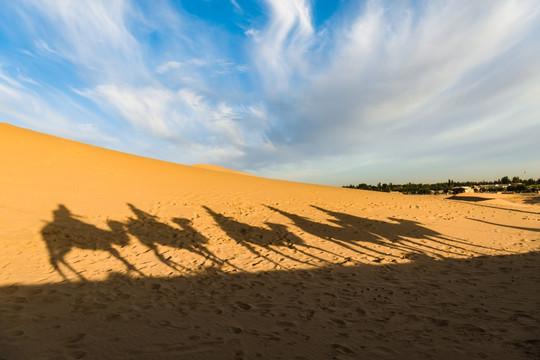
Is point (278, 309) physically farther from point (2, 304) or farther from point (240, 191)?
point (240, 191)

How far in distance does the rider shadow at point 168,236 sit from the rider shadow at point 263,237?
1732mm

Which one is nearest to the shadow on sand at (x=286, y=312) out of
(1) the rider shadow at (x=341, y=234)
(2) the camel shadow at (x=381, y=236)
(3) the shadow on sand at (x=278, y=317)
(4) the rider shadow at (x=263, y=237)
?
(3) the shadow on sand at (x=278, y=317)

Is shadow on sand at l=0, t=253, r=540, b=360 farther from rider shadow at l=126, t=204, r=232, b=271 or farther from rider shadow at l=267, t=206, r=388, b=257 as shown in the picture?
rider shadow at l=267, t=206, r=388, b=257

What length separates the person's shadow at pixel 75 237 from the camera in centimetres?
944

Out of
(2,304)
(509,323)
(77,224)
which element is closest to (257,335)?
(509,323)

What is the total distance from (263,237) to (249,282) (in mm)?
5580

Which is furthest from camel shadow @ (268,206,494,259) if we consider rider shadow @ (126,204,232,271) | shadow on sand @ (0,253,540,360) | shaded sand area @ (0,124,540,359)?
rider shadow @ (126,204,232,271)

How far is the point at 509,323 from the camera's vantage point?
5168mm

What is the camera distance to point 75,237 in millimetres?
11234

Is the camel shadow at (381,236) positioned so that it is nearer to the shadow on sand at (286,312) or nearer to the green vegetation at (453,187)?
the shadow on sand at (286,312)

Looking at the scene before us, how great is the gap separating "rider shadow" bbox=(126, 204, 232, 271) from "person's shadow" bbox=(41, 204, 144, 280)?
2.47ft

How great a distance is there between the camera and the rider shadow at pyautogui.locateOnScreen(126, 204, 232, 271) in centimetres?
1019

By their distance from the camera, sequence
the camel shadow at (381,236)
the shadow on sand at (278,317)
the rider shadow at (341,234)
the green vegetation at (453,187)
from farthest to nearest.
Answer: the green vegetation at (453,187) < the rider shadow at (341,234) < the camel shadow at (381,236) < the shadow on sand at (278,317)

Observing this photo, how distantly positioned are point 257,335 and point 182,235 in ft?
29.6
